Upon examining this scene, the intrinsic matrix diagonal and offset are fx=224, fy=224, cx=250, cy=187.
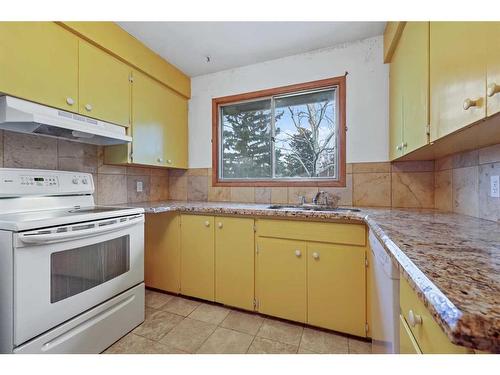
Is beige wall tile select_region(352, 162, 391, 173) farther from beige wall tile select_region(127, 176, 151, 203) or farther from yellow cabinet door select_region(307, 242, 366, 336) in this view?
beige wall tile select_region(127, 176, 151, 203)

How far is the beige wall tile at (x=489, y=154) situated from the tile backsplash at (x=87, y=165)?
2.73 meters

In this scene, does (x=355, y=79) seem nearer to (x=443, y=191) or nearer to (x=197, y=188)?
(x=443, y=191)

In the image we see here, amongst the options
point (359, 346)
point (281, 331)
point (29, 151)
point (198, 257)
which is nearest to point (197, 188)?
point (198, 257)

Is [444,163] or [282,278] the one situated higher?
[444,163]

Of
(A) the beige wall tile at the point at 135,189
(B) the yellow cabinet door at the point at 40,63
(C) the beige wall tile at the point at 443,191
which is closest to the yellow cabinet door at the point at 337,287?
(C) the beige wall tile at the point at 443,191

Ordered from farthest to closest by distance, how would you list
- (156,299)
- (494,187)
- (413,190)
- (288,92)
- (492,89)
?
(288,92), (156,299), (413,190), (494,187), (492,89)

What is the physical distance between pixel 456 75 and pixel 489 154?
0.66 m

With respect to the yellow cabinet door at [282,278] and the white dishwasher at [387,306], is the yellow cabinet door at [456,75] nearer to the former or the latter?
the white dishwasher at [387,306]

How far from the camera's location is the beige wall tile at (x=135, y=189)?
2.28m

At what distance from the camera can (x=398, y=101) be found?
5.37ft

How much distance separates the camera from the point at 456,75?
0.84 meters

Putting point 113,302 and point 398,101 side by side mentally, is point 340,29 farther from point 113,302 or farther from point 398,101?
point 113,302

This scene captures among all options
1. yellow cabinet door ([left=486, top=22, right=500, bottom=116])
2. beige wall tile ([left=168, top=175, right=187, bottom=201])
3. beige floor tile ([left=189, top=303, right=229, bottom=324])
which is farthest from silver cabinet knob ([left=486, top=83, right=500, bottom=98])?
beige wall tile ([left=168, top=175, right=187, bottom=201])

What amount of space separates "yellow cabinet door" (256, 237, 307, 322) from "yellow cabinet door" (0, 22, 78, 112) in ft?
5.53
